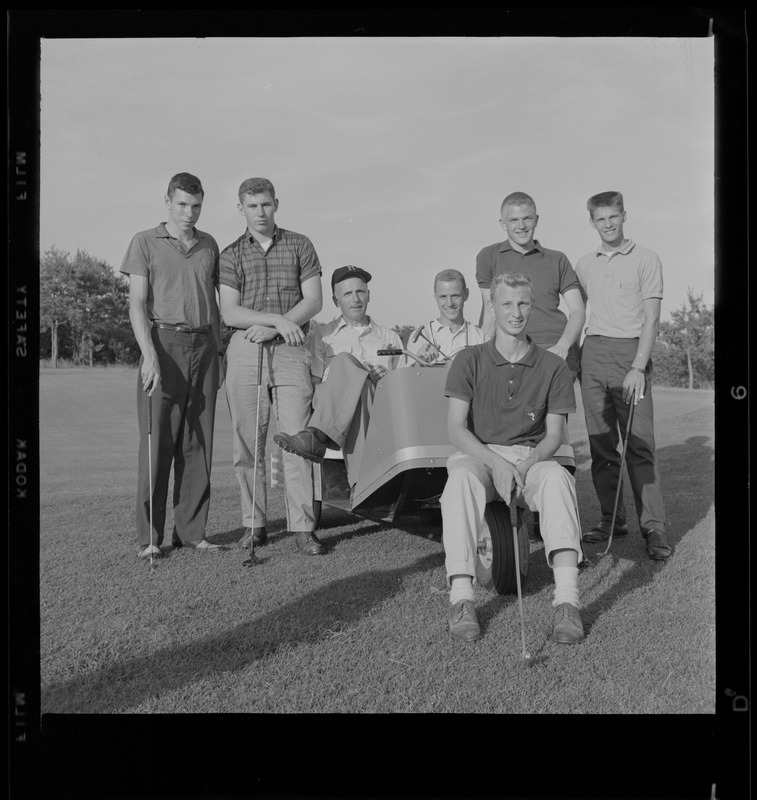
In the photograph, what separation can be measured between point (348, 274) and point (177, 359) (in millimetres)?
1050

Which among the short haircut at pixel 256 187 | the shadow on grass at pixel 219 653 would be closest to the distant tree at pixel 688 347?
the shadow on grass at pixel 219 653

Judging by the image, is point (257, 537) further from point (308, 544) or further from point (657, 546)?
point (657, 546)

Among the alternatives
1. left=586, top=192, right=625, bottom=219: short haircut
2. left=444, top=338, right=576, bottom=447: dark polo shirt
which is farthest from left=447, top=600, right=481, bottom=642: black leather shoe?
left=586, top=192, right=625, bottom=219: short haircut

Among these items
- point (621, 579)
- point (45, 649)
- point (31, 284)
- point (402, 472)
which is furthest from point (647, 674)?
point (31, 284)

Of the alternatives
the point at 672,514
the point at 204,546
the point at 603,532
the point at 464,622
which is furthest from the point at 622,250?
the point at 204,546

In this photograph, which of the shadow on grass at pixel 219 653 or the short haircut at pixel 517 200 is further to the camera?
the short haircut at pixel 517 200

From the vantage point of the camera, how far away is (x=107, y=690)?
10.2ft

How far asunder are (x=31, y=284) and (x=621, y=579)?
9.57 ft

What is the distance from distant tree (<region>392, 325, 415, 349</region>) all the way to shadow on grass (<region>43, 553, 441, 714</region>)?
5.06 feet

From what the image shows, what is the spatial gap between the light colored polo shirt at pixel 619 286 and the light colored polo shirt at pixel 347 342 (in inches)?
42.8

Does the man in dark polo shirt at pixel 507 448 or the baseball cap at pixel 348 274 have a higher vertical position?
the baseball cap at pixel 348 274

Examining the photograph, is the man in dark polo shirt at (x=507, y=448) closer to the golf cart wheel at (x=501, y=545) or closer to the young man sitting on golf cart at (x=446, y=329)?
the golf cart wheel at (x=501, y=545)

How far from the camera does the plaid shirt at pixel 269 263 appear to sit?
4.67 meters

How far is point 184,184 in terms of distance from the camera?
4.18 meters
